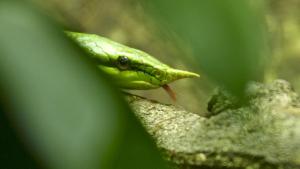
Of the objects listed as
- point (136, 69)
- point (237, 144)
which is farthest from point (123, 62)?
point (237, 144)

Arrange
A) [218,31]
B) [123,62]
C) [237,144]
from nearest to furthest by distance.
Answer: [218,31], [237,144], [123,62]

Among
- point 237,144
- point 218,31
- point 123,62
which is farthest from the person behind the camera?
point 123,62

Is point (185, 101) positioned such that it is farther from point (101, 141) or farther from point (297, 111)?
point (101, 141)

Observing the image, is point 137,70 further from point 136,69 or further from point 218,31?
point 218,31

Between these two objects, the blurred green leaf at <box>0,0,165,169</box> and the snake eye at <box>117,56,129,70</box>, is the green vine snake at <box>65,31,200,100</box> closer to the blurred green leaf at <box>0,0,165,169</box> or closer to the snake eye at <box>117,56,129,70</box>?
the snake eye at <box>117,56,129,70</box>

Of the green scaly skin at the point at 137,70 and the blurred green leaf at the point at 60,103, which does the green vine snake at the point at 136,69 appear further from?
the blurred green leaf at the point at 60,103

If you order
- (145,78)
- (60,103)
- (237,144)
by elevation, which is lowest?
(60,103)
